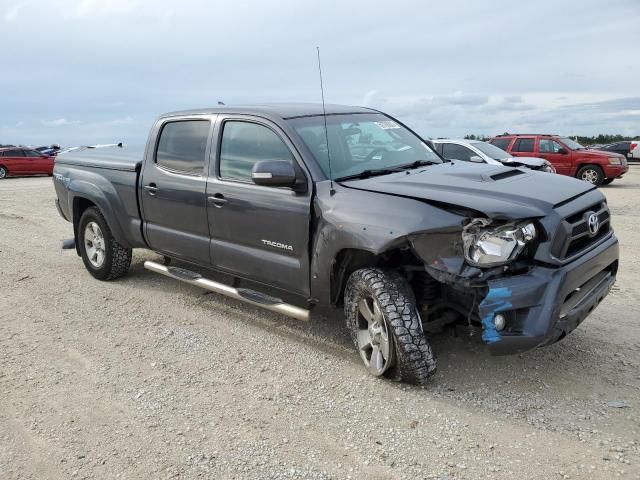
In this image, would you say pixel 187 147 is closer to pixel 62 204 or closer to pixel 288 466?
pixel 62 204

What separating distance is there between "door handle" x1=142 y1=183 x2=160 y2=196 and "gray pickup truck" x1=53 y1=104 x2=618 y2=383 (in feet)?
0.06

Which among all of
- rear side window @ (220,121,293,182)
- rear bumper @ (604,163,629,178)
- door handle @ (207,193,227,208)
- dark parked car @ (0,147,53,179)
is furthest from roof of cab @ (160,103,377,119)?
dark parked car @ (0,147,53,179)

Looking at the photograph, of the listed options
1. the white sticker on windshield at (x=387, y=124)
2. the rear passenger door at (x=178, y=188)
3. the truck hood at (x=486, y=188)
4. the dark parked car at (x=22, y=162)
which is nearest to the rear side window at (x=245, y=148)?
the rear passenger door at (x=178, y=188)

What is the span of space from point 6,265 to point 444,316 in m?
6.04

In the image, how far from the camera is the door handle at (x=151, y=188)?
5.49 metres

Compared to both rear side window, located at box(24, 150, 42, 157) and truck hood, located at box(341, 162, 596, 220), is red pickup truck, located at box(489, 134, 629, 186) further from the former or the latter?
rear side window, located at box(24, 150, 42, 157)

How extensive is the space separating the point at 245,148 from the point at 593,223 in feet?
8.69

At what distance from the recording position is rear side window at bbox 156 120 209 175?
5090mm

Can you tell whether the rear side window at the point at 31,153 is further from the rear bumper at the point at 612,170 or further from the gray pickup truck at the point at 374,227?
the gray pickup truck at the point at 374,227

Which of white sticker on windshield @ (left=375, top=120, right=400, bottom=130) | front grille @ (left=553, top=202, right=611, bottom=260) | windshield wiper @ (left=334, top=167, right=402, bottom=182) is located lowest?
front grille @ (left=553, top=202, right=611, bottom=260)

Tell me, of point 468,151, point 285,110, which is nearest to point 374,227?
point 285,110

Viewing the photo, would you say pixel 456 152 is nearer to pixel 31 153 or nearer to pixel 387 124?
pixel 387 124

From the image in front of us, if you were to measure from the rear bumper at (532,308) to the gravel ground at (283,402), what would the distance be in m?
0.49

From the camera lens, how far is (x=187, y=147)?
5262 millimetres
